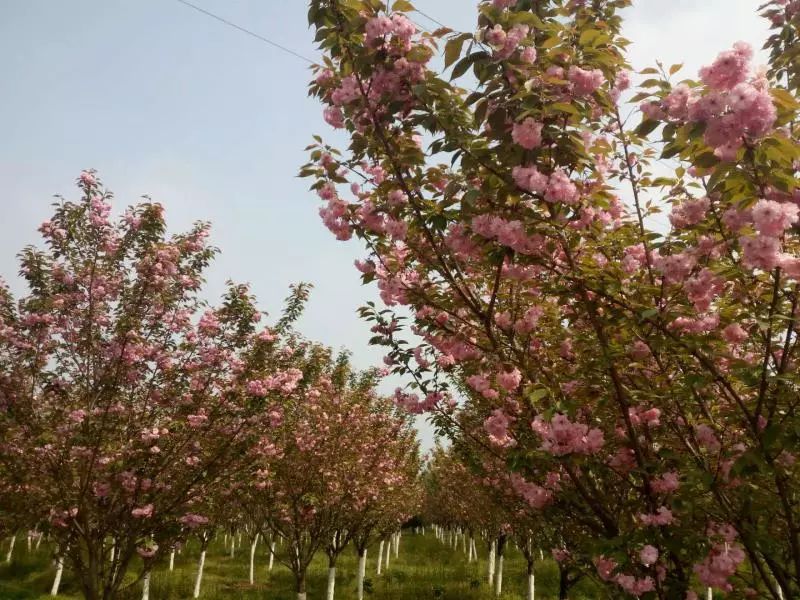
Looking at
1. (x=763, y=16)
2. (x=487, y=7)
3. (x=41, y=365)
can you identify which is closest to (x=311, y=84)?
(x=487, y=7)

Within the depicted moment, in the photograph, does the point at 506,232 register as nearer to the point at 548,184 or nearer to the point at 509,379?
the point at 548,184

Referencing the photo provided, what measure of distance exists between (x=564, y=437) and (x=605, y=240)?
1624mm

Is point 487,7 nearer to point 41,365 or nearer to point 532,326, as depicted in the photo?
point 532,326

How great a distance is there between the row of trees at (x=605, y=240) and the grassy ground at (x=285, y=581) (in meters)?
17.2

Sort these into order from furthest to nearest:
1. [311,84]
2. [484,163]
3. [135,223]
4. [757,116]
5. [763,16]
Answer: [135,223], [763,16], [311,84], [484,163], [757,116]

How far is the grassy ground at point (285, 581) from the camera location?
1961cm

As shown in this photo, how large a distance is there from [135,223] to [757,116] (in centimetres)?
854

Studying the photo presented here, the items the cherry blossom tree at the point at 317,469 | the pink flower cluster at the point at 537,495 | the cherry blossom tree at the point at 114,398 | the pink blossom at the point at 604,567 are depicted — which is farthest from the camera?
the cherry blossom tree at the point at 317,469

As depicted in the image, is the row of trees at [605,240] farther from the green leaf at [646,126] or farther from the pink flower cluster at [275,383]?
the pink flower cluster at [275,383]

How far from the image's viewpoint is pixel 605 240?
432cm

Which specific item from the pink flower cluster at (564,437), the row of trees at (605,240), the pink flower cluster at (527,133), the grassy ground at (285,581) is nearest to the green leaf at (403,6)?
the row of trees at (605,240)

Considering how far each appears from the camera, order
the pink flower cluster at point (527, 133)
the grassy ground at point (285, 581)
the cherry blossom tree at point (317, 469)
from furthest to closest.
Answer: the grassy ground at point (285, 581) → the cherry blossom tree at point (317, 469) → the pink flower cluster at point (527, 133)

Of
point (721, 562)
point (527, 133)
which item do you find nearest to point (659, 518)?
point (721, 562)

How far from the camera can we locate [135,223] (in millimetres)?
8680
